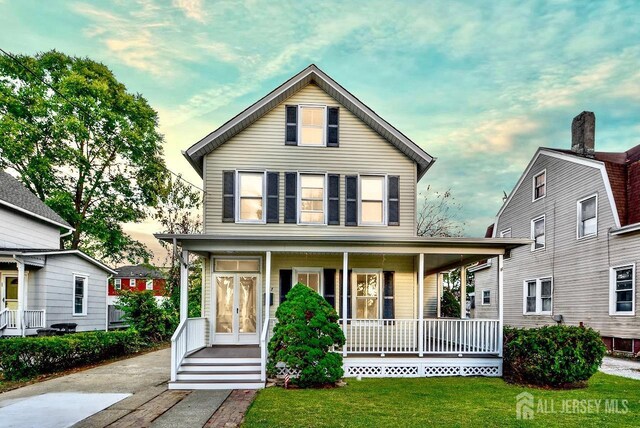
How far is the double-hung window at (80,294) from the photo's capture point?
18219 mm

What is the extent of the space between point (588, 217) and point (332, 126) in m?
10.7

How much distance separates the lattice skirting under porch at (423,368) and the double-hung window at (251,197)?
16.5 feet

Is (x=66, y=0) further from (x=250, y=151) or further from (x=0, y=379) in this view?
(x=0, y=379)

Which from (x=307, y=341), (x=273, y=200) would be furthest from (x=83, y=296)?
(x=307, y=341)

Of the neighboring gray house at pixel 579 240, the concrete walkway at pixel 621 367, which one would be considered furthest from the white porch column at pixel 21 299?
the concrete walkway at pixel 621 367

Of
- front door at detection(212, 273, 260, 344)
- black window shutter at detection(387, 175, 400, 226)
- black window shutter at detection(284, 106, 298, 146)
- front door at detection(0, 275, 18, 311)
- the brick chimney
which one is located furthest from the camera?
the brick chimney

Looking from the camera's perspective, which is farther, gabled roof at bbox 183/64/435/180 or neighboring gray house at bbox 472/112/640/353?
neighboring gray house at bbox 472/112/640/353

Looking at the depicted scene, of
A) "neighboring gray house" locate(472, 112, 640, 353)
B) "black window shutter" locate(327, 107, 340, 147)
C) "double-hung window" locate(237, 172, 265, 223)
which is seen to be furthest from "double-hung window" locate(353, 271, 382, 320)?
"neighboring gray house" locate(472, 112, 640, 353)

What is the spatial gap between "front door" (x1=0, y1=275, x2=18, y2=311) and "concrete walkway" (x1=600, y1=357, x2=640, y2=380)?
20120mm

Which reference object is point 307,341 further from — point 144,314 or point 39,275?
point 39,275

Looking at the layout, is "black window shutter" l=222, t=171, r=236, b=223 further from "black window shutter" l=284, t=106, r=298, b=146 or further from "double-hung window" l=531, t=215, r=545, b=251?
"double-hung window" l=531, t=215, r=545, b=251

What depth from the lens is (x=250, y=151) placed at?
1305cm

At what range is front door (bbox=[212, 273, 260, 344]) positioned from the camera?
12297 mm

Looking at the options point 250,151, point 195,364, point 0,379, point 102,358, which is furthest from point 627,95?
point 0,379
